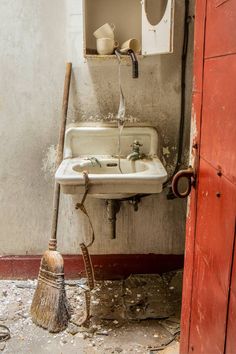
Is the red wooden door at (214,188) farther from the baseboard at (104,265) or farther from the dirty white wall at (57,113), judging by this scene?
the baseboard at (104,265)

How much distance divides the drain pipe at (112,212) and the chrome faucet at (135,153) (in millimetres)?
247

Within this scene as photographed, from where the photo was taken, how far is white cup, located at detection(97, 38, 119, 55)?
180cm

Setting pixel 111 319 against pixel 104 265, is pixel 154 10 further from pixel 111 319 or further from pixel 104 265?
pixel 111 319

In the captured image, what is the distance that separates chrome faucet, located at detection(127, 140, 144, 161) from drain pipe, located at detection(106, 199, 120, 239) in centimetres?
25

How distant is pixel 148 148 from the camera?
2020 millimetres

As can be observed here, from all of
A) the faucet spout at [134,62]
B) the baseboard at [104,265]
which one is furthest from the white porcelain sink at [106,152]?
the baseboard at [104,265]

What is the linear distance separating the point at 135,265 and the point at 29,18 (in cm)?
149

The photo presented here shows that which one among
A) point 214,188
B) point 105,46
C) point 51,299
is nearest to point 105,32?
point 105,46

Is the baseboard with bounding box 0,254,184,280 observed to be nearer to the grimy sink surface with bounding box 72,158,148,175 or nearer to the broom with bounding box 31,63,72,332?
the broom with bounding box 31,63,72,332

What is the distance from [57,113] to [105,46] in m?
0.45

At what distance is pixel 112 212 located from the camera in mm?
1978

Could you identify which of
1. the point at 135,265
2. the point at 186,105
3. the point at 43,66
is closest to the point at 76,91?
the point at 43,66

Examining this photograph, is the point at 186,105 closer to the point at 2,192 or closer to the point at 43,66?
the point at 43,66

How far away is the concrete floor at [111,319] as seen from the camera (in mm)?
1696
